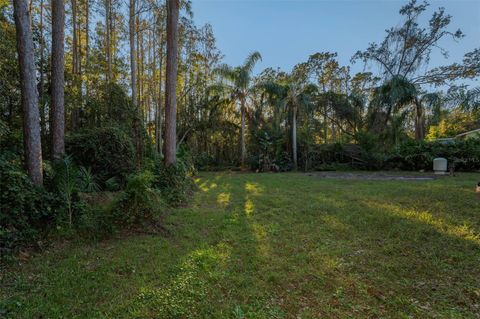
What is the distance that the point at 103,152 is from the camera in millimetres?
5941

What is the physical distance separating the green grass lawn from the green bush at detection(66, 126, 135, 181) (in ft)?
8.47

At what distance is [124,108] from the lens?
309 inches

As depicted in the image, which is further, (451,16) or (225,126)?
(225,126)

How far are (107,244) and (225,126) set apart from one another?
1281 cm

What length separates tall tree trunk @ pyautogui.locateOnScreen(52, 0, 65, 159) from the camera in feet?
16.0

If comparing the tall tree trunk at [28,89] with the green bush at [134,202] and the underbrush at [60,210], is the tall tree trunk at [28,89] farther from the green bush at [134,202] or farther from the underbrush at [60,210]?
the green bush at [134,202]

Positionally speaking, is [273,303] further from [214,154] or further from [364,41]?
[364,41]

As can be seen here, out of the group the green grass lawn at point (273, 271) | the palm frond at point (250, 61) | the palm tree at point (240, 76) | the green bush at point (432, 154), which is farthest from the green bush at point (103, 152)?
the green bush at point (432, 154)

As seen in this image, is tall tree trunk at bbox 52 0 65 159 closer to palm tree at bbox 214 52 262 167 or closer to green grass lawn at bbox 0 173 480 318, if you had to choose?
green grass lawn at bbox 0 173 480 318

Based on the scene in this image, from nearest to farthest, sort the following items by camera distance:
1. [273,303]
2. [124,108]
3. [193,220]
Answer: [273,303], [193,220], [124,108]

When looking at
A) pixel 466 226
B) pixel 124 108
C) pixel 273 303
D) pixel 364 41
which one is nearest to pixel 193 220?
pixel 273 303

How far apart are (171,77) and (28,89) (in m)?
3.20

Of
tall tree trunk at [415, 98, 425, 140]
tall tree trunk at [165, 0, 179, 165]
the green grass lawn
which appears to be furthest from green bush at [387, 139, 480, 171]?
tall tree trunk at [165, 0, 179, 165]

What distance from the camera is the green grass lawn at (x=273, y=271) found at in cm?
204
